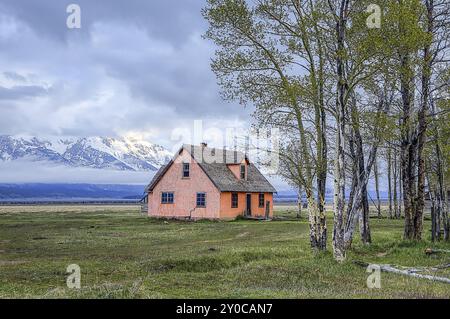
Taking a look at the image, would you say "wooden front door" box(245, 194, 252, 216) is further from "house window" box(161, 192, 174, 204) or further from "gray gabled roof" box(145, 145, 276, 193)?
"house window" box(161, 192, 174, 204)

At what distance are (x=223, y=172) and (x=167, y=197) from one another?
7.15m

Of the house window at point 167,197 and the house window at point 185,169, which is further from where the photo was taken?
the house window at point 167,197

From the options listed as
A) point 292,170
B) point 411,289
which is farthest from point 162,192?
point 411,289

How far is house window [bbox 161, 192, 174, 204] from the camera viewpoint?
Answer: 202 ft

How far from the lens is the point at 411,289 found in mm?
14133

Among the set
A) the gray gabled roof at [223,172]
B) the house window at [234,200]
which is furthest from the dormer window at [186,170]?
the house window at [234,200]

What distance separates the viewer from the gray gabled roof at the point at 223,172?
196ft

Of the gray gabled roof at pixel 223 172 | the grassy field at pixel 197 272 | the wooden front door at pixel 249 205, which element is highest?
the gray gabled roof at pixel 223 172

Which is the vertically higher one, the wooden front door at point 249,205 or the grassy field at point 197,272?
the wooden front door at point 249,205

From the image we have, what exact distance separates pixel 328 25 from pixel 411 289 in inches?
461

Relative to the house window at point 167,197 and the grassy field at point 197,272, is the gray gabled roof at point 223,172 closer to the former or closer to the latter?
the house window at point 167,197

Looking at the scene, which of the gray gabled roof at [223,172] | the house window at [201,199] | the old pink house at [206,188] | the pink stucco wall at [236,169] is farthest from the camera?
the pink stucco wall at [236,169]

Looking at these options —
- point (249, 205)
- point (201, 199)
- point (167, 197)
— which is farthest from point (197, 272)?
point (249, 205)

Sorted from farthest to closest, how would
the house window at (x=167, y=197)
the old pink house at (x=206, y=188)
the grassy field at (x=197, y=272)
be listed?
the house window at (x=167, y=197) → the old pink house at (x=206, y=188) → the grassy field at (x=197, y=272)
